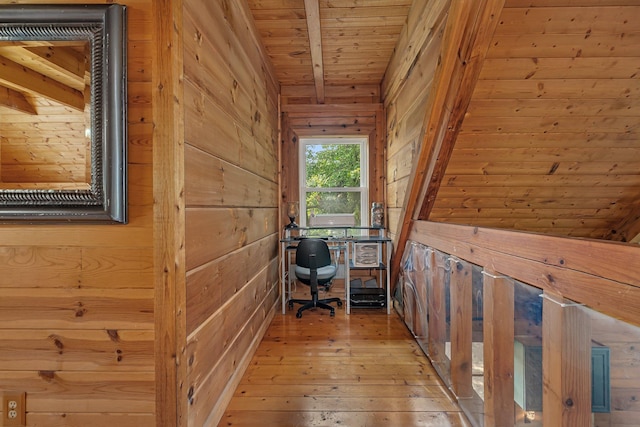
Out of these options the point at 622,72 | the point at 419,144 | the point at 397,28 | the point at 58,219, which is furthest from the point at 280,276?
the point at 622,72

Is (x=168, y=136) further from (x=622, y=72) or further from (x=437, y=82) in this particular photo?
(x=622, y=72)

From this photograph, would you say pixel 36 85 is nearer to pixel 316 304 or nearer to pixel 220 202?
pixel 220 202

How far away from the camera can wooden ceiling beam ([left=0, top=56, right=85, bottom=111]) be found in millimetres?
1138

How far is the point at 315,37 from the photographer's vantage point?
227 cm

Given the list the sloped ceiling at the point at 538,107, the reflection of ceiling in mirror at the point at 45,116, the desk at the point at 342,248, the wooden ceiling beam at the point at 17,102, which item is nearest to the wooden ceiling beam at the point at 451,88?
the sloped ceiling at the point at 538,107

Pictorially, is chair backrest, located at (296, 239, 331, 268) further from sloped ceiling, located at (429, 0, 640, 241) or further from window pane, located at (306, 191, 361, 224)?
sloped ceiling, located at (429, 0, 640, 241)

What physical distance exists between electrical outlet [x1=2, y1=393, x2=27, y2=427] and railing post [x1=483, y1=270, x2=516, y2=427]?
1.90 meters

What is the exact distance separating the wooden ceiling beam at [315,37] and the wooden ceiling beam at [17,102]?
1.54 metres

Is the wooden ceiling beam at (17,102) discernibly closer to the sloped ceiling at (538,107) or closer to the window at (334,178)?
the sloped ceiling at (538,107)

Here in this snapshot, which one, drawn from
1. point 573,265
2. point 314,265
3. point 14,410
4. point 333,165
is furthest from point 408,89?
point 14,410

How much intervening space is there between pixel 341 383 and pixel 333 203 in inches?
88.4

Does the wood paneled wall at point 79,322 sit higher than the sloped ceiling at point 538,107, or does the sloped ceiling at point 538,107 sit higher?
the sloped ceiling at point 538,107

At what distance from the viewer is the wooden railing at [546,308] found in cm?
72

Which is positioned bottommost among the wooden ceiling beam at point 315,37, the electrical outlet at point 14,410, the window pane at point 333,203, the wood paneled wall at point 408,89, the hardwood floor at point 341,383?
the hardwood floor at point 341,383
